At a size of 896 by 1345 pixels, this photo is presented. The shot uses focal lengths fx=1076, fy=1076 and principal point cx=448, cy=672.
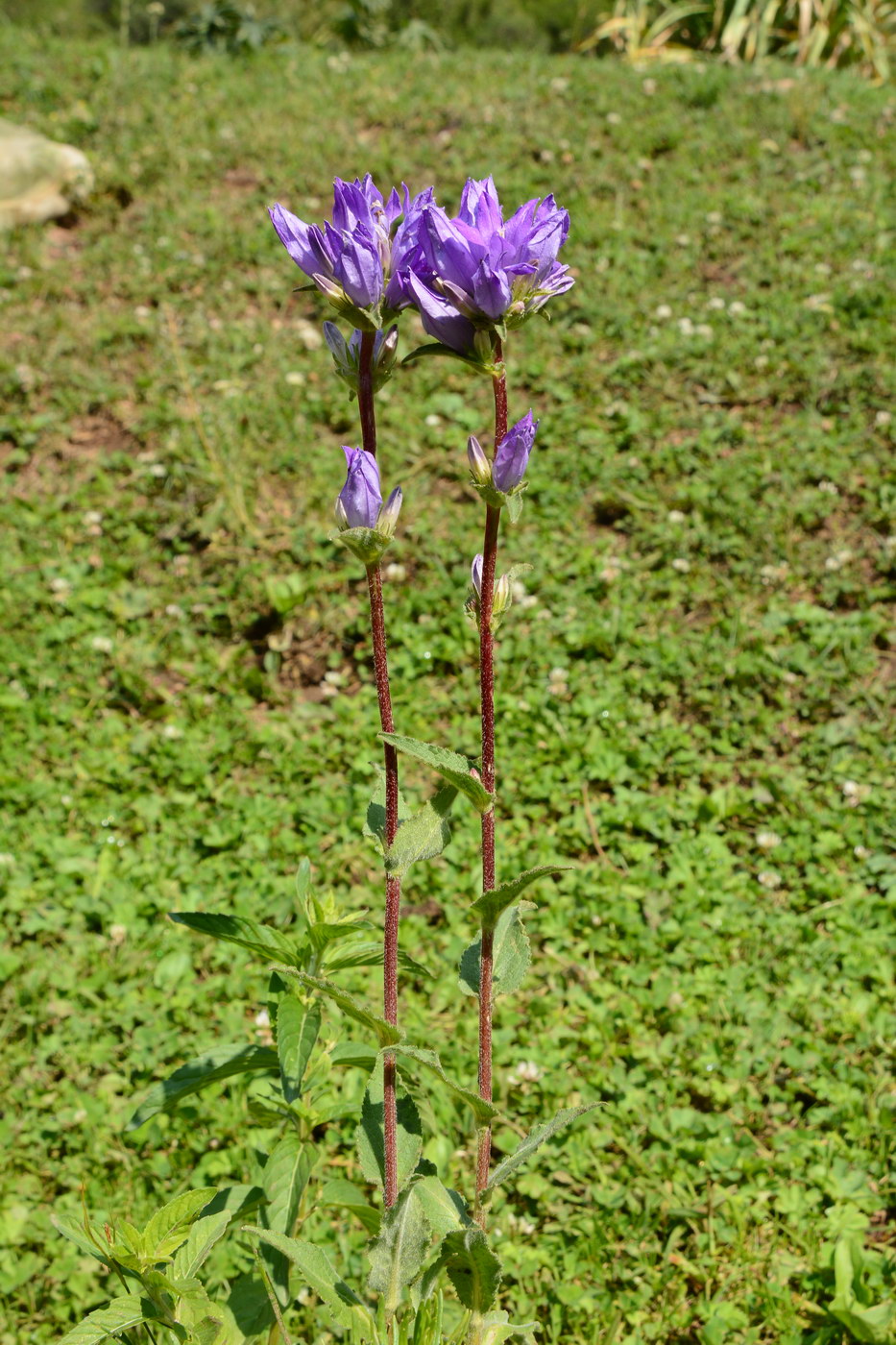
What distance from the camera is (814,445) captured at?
4.11 metres

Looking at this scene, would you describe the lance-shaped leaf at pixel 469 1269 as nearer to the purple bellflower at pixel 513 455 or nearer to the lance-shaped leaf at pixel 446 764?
the lance-shaped leaf at pixel 446 764

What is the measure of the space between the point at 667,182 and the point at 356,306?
500 centimetres

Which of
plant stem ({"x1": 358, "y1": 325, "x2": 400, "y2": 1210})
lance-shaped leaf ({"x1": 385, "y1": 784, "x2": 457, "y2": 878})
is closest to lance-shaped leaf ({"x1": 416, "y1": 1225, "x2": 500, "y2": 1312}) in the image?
plant stem ({"x1": 358, "y1": 325, "x2": 400, "y2": 1210})

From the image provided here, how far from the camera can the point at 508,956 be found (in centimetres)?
159

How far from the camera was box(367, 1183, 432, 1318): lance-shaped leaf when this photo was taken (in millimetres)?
1495

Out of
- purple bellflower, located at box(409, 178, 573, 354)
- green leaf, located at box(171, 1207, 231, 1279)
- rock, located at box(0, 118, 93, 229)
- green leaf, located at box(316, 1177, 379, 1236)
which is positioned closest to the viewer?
purple bellflower, located at box(409, 178, 573, 354)

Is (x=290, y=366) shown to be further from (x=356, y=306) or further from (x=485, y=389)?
(x=356, y=306)

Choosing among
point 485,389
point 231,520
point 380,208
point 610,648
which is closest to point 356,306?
point 380,208

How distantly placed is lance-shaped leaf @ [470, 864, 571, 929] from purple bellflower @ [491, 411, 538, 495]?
19.1 inches

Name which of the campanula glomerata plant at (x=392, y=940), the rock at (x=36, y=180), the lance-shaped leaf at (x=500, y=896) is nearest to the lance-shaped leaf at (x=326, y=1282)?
the campanula glomerata plant at (x=392, y=940)

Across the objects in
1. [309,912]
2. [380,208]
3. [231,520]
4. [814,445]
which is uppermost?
[380,208]

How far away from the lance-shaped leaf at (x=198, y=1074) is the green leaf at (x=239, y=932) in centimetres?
17

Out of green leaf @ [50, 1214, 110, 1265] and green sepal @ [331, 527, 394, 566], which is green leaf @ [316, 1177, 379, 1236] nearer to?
green leaf @ [50, 1214, 110, 1265]

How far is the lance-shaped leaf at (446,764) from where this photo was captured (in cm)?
135
